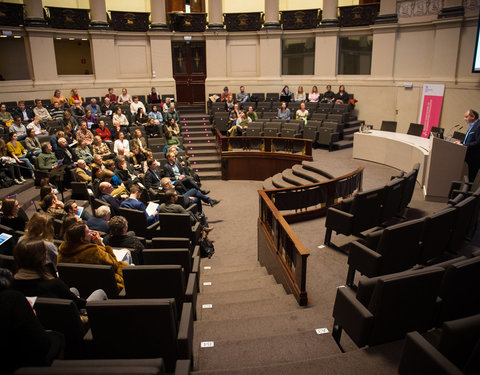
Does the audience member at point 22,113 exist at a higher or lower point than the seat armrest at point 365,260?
higher

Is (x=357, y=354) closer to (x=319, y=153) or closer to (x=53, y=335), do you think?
(x=53, y=335)

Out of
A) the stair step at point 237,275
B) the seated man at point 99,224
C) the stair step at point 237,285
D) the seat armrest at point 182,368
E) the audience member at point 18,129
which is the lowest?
the stair step at point 237,275

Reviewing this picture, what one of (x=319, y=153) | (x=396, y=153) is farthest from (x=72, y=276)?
(x=319, y=153)

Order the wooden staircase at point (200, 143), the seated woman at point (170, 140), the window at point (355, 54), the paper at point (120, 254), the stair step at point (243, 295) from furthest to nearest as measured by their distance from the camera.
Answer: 1. the window at point (355, 54)
2. the wooden staircase at point (200, 143)
3. the seated woman at point (170, 140)
4. the stair step at point (243, 295)
5. the paper at point (120, 254)

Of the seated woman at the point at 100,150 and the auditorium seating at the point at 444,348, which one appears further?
the seated woman at the point at 100,150

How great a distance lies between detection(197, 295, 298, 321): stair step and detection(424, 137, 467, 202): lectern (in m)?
3.86

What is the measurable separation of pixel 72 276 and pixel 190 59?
1332 centimetres

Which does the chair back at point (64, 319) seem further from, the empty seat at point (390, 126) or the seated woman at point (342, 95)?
the seated woman at point (342, 95)

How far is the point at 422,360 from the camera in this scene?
2.09 m

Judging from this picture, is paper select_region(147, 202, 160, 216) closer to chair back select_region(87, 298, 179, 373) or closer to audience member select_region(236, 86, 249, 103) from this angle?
chair back select_region(87, 298, 179, 373)

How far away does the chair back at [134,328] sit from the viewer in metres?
2.31

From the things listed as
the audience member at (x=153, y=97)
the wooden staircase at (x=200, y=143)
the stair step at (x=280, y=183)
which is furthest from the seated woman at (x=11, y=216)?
the audience member at (x=153, y=97)

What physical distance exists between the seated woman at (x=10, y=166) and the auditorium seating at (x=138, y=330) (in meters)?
5.81

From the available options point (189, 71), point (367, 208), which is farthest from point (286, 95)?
point (367, 208)
